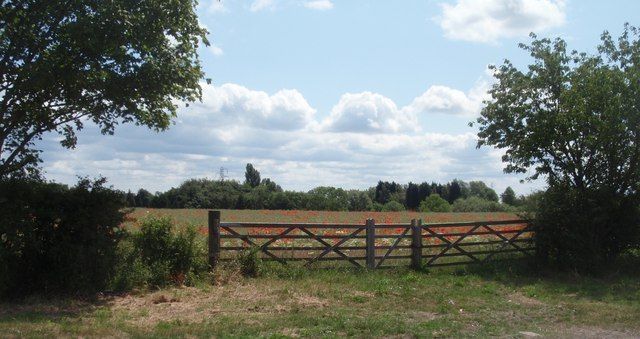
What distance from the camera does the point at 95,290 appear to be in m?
12.9

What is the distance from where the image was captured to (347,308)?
39.3 ft

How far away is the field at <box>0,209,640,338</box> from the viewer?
32.8 feet

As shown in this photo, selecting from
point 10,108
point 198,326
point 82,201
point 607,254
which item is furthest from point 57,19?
point 607,254

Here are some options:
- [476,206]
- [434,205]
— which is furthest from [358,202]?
[476,206]

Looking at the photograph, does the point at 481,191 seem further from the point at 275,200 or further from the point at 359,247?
the point at 359,247

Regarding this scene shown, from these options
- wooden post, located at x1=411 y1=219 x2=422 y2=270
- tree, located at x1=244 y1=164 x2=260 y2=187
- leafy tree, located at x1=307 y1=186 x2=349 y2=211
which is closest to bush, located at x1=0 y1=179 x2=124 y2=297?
wooden post, located at x1=411 y1=219 x2=422 y2=270

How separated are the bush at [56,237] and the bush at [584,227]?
41.4ft

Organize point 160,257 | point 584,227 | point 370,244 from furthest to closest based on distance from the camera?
1. point 584,227
2. point 370,244
3. point 160,257

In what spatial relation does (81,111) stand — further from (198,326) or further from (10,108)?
(198,326)

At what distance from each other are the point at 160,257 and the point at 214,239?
1.50 meters

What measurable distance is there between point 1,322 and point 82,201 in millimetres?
3479

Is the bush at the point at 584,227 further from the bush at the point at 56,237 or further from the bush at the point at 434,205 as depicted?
the bush at the point at 434,205

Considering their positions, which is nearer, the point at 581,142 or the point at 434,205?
the point at 581,142

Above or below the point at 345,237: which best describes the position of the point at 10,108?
above
